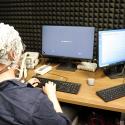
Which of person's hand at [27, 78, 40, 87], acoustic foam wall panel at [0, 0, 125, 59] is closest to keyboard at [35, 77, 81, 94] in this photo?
person's hand at [27, 78, 40, 87]

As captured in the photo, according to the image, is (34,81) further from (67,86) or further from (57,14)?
(57,14)

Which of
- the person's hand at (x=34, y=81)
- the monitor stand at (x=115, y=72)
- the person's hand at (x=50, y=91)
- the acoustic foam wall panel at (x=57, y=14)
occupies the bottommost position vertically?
the person's hand at (x=34, y=81)

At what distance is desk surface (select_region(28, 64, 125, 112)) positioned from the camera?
1.54m

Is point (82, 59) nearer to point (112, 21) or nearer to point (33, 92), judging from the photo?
point (112, 21)

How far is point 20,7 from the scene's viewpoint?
2436 millimetres

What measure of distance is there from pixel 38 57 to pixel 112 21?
2.75 feet

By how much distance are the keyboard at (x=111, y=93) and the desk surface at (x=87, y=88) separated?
0.09 ft

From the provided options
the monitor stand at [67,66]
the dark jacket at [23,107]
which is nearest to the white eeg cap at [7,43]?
the dark jacket at [23,107]

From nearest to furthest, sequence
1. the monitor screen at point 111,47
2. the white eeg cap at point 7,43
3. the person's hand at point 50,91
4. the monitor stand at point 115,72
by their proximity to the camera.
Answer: the white eeg cap at point 7,43 → the person's hand at point 50,91 → the monitor screen at point 111,47 → the monitor stand at point 115,72

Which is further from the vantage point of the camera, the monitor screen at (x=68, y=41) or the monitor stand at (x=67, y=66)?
the monitor stand at (x=67, y=66)

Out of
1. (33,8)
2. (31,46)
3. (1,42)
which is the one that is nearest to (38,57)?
(31,46)

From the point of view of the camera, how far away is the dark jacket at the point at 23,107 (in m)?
0.98

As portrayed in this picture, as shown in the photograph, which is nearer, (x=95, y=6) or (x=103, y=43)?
(x=103, y=43)

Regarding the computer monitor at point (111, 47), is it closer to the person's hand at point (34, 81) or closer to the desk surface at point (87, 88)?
the desk surface at point (87, 88)
